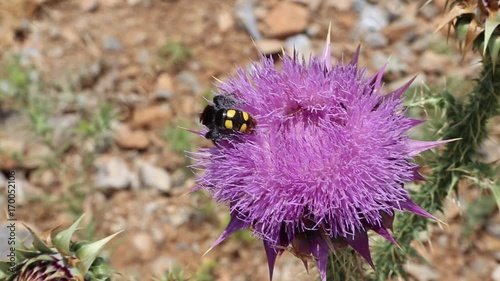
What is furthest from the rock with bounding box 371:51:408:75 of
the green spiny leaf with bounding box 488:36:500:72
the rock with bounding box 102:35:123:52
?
the green spiny leaf with bounding box 488:36:500:72

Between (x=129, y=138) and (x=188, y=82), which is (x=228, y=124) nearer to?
(x=129, y=138)

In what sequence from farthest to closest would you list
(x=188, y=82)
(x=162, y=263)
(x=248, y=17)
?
(x=248, y=17)
(x=188, y=82)
(x=162, y=263)

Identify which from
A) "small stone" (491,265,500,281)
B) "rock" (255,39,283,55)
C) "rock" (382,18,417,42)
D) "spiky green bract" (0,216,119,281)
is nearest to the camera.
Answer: "spiky green bract" (0,216,119,281)

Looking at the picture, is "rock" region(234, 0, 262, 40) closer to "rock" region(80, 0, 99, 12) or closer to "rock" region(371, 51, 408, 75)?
"rock" region(371, 51, 408, 75)

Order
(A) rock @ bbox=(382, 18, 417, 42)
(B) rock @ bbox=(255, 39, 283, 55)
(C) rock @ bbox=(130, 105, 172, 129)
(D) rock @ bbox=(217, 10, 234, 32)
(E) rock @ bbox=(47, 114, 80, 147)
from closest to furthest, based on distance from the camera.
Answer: (E) rock @ bbox=(47, 114, 80, 147)
(C) rock @ bbox=(130, 105, 172, 129)
(B) rock @ bbox=(255, 39, 283, 55)
(A) rock @ bbox=(382, 18, 417, 42)
(D) rock @ bbox=(217, 10, 234, 32)

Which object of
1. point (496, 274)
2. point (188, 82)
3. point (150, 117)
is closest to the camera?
point (496, 274)

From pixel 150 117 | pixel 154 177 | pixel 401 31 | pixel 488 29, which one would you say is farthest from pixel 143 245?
pixel 401 31

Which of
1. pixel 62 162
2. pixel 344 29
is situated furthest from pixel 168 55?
pixel 344 29
